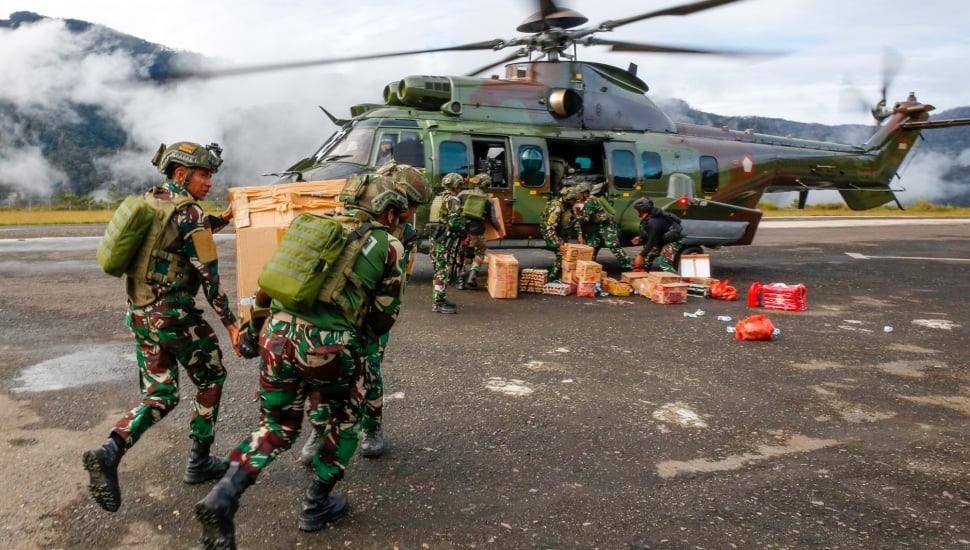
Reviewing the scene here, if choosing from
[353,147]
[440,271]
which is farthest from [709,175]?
[353,147]

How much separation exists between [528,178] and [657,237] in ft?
7.45

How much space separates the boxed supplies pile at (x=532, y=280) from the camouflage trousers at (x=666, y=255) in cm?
194

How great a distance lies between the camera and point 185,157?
3711mm

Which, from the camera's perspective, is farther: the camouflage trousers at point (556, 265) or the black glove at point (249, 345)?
the camouflage trousers at point (556, 265)

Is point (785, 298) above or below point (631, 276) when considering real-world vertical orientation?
below

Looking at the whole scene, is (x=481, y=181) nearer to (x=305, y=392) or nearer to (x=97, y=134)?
(x=305, y=392)

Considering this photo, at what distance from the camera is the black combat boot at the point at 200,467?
11.9 ft

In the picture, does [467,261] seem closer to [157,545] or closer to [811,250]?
[157,545]

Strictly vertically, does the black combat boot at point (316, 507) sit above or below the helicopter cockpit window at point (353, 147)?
below

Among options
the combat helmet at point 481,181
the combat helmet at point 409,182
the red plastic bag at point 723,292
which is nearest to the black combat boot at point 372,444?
the combat helmet at point 409,182

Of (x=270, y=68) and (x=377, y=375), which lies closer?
(x=377, y=375)

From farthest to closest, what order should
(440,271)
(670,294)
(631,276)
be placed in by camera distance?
(631,276), (670,294), (440,271)

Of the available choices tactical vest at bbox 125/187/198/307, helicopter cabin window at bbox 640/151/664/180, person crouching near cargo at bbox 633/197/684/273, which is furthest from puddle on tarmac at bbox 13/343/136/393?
helicopter cabin window at bbox 640/151/664/180

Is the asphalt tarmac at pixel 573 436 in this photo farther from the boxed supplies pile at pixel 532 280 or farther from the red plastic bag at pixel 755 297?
the boxed supplies pile at pixel 532 280
